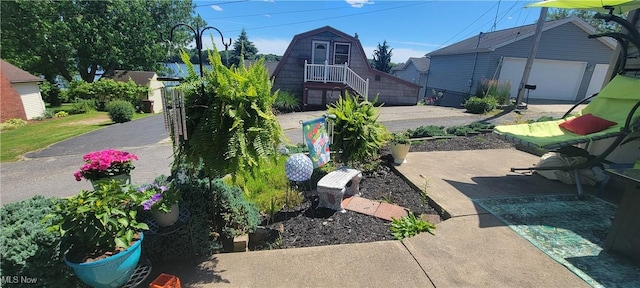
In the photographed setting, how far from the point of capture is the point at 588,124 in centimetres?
401

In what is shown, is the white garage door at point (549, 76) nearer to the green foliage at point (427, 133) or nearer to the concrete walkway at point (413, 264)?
the green foliage at point (427, 133)

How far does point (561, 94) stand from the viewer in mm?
16141

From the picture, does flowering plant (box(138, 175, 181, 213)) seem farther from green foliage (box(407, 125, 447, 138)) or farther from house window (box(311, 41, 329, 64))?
house window (box(311, 41, 329, 64))

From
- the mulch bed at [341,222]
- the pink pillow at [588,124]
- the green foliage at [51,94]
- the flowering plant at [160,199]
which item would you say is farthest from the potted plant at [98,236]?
the green foliage at [51,94]

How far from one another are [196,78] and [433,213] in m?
3.15

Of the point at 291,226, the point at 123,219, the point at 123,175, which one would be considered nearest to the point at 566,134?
the point at 291,226

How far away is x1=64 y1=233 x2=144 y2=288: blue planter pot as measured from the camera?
1.77 metres

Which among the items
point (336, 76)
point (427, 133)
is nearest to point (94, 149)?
point (427, 133)

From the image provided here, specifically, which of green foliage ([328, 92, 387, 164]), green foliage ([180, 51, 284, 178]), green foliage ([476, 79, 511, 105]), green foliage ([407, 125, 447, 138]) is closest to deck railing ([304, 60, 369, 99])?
green foliage ([476, 79, 511, 105])

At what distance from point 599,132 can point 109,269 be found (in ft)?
19.5

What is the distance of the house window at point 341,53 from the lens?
15.7m

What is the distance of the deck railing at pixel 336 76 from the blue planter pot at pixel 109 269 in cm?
1380

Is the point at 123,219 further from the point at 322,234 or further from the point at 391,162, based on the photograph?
the point at 391,162

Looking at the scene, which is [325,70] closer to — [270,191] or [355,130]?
[355,130]
